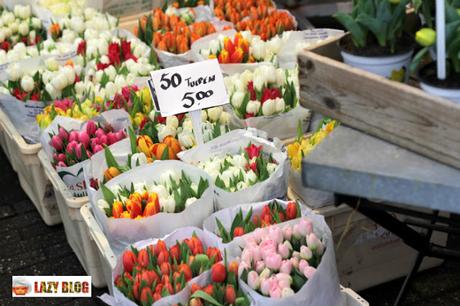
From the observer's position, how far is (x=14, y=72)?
339 cm

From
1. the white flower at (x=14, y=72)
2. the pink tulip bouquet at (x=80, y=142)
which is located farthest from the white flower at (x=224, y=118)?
the white flower at (x=14, y=72)

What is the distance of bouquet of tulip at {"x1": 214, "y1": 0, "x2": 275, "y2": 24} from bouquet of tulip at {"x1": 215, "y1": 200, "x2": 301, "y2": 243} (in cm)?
182

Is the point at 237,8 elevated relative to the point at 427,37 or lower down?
lower down

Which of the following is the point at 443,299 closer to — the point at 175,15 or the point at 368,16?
the point at 368,16

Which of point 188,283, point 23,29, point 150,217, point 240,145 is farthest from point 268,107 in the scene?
point 23,29

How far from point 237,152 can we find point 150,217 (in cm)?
50

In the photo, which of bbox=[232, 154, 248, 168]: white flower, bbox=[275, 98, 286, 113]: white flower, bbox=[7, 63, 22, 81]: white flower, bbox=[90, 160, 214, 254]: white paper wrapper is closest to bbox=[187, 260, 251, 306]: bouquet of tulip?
bbox=[90, 160, 214, 254]: white paper wrapper

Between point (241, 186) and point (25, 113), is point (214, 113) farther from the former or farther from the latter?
point (25, 113)

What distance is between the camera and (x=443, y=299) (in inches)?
112

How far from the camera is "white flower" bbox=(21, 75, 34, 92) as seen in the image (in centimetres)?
331

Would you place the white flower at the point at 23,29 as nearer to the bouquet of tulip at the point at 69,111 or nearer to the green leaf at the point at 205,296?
the bouquet of tulip at the point at 69,111

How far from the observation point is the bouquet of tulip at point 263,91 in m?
2.92

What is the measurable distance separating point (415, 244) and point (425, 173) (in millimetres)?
593

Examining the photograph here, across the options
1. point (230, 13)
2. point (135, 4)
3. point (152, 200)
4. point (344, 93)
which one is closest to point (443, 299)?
point (152, 200)
